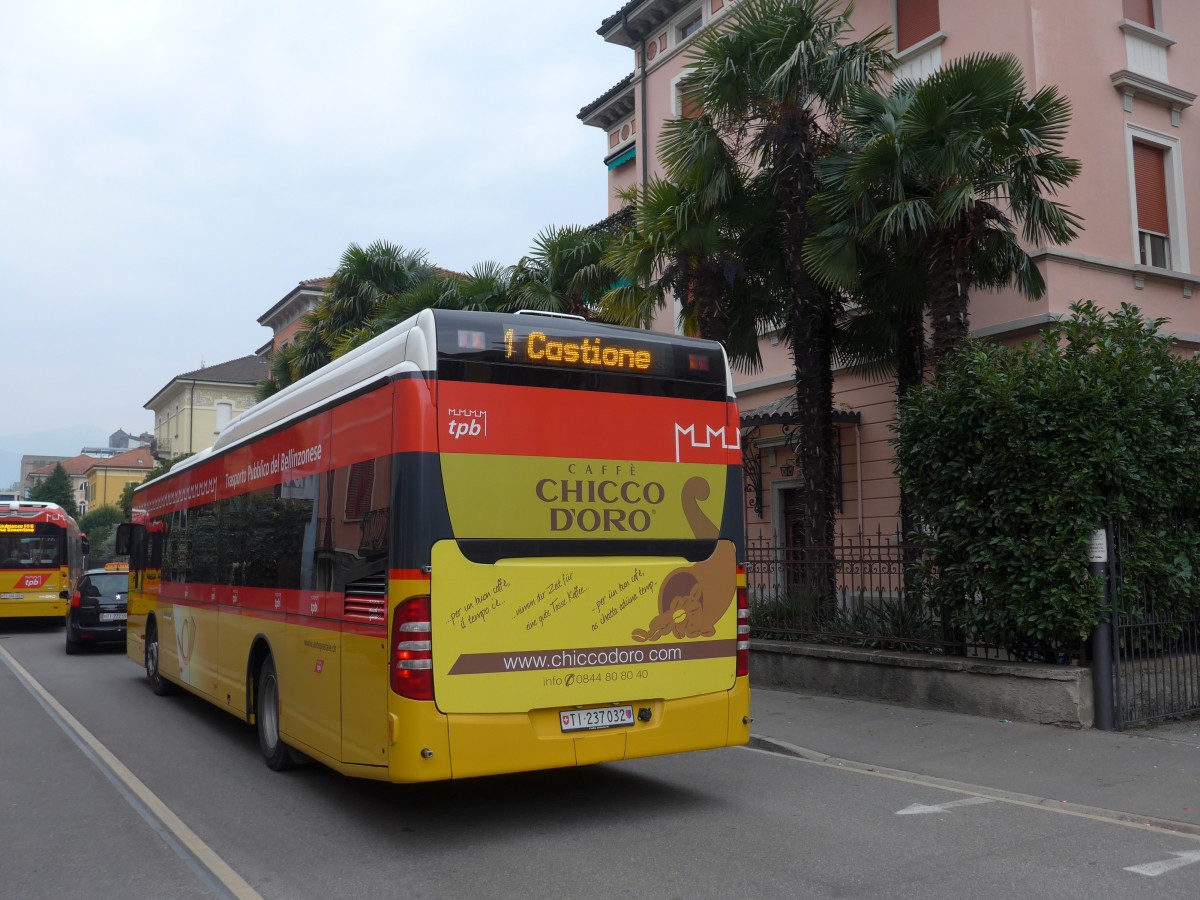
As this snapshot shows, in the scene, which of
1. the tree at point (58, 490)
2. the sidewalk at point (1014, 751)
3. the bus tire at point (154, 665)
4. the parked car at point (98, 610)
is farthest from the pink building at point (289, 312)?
the tree at point (58, 490)

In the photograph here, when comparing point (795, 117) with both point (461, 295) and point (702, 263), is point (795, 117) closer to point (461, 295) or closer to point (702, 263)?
point (702, 263)

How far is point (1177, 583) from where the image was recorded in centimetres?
974

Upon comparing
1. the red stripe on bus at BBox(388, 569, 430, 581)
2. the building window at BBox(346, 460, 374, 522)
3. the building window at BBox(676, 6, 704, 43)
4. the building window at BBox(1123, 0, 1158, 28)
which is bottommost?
the red stripe on bus at BBox(388, 569, 430, 581)

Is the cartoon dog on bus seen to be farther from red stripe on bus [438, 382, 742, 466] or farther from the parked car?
the parked car

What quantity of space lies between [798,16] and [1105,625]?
870cm

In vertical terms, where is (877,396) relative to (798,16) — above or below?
below

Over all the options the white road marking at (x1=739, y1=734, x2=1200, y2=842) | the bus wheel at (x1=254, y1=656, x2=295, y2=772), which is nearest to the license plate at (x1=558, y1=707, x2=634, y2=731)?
the white road marking at (x1=739, y1=734, x2=1200, y2=842)

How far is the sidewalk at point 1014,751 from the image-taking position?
7352 mm

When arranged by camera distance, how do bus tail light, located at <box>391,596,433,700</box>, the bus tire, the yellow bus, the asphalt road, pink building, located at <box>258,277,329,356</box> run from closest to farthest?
1. the asphalt road
2. bus tail light, located at <box>391,596,433,700</box>
3. the yellow bus
4. the bus tire
5. pink building, located at <box>258,277,329,356</box>

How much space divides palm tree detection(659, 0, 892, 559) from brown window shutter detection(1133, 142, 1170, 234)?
20.9 ft

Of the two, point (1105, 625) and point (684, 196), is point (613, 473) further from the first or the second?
point (684, 196)

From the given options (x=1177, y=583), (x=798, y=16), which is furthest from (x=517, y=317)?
(x=798, y=16)

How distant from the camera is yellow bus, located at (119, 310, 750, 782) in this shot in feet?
19.7

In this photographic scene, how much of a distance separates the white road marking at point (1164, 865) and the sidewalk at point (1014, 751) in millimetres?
619
